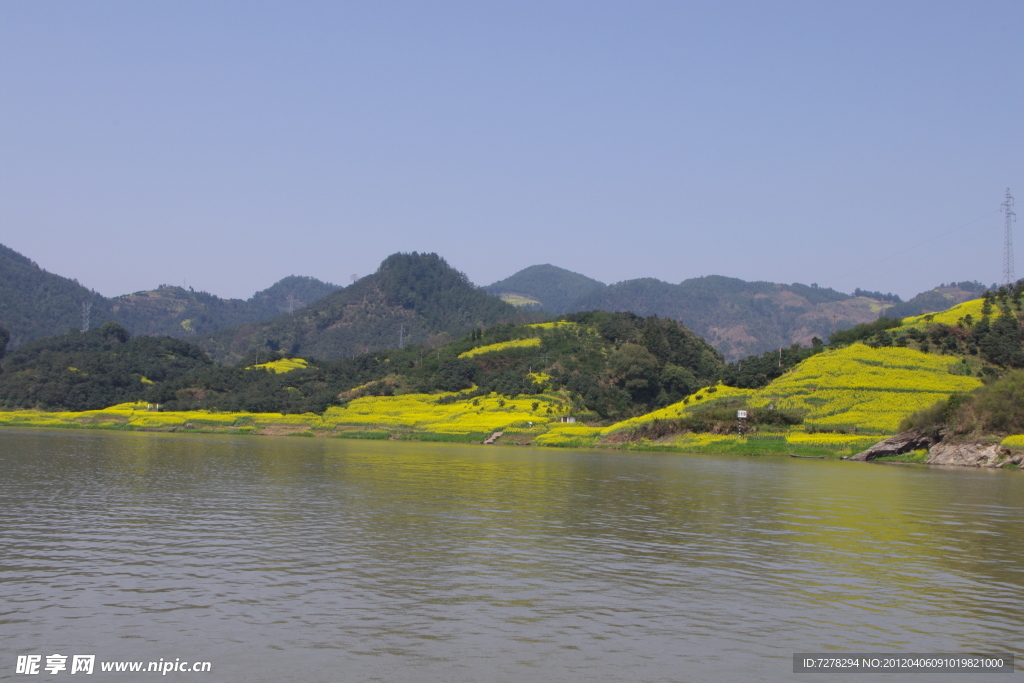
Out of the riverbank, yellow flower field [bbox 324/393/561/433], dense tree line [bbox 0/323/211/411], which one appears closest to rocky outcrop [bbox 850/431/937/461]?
the riverbank

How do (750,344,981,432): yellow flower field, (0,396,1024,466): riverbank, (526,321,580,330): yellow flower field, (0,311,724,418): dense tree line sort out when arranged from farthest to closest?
1. (526,321,580,330): yellow flower field
2. (0,311,724,418): dense tree line
3. (750,344,981,432): yellow flower field
4. (0,396,1024,466): riverbank

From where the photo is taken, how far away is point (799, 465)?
63.7m

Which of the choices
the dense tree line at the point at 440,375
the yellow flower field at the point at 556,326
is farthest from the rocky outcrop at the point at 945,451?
the yellow flower field at the point at 556,326

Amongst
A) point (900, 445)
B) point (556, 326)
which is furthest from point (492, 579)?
point (556, 326)

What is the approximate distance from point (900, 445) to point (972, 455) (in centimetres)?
691

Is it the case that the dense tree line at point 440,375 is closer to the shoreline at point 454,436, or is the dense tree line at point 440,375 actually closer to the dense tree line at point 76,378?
the dense tree line at point 76,378

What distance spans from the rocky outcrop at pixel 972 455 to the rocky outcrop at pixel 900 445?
1226 millimetres

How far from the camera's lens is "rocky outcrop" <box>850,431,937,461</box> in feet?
238

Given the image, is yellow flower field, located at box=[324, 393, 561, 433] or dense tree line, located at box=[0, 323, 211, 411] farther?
dense tree line, located at box=[0, 323, 211, 411]

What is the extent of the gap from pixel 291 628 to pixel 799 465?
56.2m

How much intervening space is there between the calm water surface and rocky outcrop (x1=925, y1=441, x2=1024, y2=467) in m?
28.8

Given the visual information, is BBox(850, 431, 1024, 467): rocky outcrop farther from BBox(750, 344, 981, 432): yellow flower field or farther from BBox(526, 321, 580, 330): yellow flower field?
BBox(526, 321, 580, 330): yellow flower field

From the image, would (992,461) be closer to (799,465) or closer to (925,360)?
(799,465)

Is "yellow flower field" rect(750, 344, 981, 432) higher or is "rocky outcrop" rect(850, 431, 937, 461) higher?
"yellow flower field" rect(750, 344, 981, 432)
